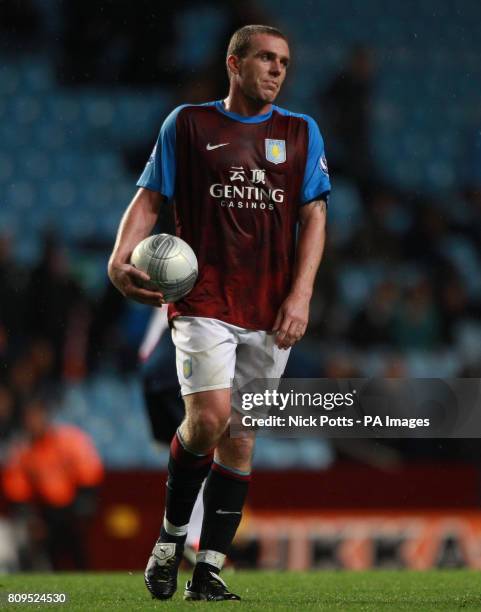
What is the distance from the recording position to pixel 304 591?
448cm

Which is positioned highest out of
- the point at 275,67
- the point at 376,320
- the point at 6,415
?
the point at 275,67

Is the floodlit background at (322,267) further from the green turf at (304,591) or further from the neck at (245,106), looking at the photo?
the neck at (245,106)

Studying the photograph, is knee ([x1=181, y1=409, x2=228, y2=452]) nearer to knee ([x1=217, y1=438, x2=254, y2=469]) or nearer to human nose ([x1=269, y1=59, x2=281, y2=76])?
knee ([x1=217, y1=438, x2=254, y2=469])

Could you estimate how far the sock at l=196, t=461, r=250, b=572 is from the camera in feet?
13.1

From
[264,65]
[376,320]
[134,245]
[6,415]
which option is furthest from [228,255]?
[376,320]

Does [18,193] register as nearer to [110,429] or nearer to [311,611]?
[110,429]

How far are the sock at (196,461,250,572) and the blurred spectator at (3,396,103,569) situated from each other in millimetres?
4137

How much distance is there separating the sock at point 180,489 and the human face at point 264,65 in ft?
4.05

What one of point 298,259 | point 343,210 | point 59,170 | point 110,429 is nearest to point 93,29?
point 59,170

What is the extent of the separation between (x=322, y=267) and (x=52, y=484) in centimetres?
288

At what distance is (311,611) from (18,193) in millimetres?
8018

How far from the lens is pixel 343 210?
10672 mm

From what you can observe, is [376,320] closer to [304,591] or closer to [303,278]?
[304,591]

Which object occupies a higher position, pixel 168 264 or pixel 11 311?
pixel 168 264
